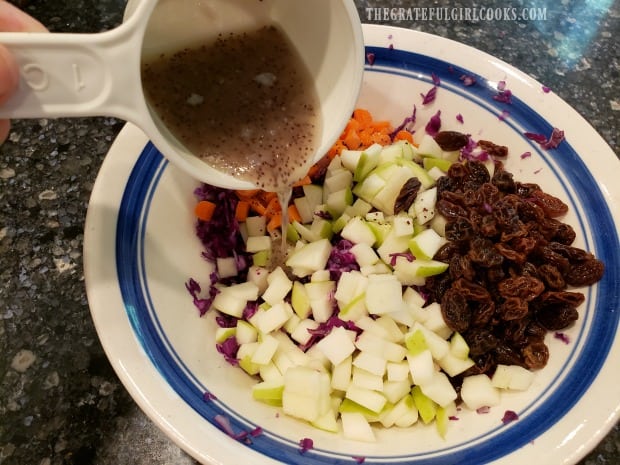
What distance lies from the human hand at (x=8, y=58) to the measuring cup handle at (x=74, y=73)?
0.10 ft

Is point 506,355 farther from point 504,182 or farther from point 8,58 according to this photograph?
point 8,58

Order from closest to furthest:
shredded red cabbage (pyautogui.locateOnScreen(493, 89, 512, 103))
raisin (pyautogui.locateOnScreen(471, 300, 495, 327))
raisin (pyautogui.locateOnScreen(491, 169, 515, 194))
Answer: raisin (pyautogui.locateOnScreen(471, 300, 495, 327)) < raisin (pyautogui.locateOnScreen(491, 169, 515, 194)) < shredded red cabbage (pyautogui.locateOnScreen(493, 89, 512, 103))

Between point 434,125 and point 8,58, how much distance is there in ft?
4.95

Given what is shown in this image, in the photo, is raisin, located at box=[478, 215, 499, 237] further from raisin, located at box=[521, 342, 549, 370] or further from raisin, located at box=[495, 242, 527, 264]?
raisin, located at box=[521, 342, 549, 370]

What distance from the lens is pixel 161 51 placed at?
1.59 meters

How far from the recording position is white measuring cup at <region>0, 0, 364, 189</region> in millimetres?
1125

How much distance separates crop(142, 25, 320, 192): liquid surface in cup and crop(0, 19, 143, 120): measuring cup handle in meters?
0.33

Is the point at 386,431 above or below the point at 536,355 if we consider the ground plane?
below

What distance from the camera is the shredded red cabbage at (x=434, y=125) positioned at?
6.88 ft

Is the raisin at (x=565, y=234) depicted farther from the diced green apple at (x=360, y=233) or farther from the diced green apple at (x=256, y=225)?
the diced green apple at (x=256, y=225)

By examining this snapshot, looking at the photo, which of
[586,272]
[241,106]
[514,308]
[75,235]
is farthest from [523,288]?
[75,235]

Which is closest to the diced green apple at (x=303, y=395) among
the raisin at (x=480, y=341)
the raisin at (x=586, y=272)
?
the raisin at (x=480, y=341)

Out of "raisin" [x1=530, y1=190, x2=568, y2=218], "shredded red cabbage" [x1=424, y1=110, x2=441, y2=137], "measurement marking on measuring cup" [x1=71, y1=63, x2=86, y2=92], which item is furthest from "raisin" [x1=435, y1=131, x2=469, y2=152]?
"measurement marking on measuring cup" [x1=71, y1=63, x2=86, y2=92]

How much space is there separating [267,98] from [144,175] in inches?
18.5
